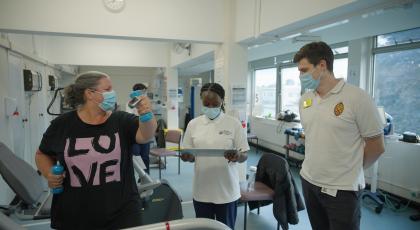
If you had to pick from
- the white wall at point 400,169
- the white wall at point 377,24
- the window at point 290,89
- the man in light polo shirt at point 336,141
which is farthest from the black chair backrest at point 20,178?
the window at point 290,89

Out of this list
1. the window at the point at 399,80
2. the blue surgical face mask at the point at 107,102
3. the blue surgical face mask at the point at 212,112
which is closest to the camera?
the blue surgical face mask at the point at 107,102

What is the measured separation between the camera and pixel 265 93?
7.46m

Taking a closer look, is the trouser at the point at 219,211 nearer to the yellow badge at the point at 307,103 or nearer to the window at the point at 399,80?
the yellow badge at the point at 307,103

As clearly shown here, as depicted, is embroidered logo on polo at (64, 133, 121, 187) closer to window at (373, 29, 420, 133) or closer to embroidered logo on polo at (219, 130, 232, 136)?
embroidered logo on polo at (219, 130, 232, 136)

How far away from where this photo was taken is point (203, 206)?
187 cm

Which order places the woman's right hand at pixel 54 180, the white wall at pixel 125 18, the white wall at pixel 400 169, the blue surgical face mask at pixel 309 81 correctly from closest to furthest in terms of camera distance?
the woman's right hand at pixel 54 180 → the blue surgical face mask at pixel 309 81 → the white wall at pixel 125 18 → the white wall at pixel 400 169

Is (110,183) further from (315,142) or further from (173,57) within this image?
(173,57)

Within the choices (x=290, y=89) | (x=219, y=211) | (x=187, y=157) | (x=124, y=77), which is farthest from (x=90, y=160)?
(x=124, y=77)

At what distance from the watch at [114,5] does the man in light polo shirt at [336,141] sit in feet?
7.44

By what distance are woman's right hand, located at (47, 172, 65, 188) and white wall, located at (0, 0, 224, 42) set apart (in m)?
2.21

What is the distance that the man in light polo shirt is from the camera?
4.78 feet

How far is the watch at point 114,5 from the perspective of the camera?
9.90ft

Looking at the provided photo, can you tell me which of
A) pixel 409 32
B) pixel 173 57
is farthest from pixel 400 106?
pixel 173 57

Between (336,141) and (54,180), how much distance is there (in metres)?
1.46
